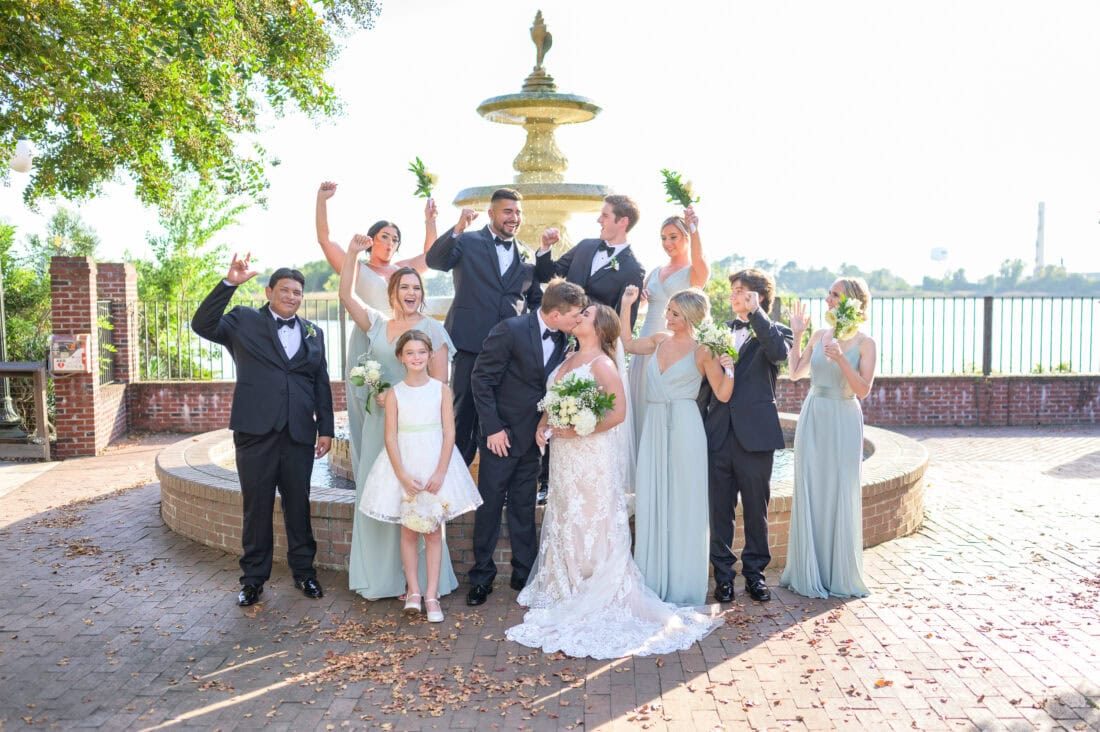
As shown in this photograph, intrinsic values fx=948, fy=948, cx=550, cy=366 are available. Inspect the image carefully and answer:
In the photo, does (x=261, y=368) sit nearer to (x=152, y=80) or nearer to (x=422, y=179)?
(x=422, y=179)

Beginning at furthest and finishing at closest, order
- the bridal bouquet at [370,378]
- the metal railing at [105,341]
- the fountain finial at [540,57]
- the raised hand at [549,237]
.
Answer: the metal railing at [105,341] → the fountain finial at [540,57] → the raised hand at [549,237] → the bridal bouquet at [370,378]

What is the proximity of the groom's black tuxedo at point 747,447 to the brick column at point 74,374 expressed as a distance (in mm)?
9605

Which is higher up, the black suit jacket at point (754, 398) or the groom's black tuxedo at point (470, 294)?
the groom's black tuxedo at point (470, 294)

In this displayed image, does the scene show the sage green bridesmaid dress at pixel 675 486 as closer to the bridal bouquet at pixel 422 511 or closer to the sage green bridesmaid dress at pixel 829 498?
the sage green bridesmaid dress at pixel 829 498

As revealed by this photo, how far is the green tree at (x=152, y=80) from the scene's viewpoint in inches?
416

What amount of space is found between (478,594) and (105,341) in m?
10.3

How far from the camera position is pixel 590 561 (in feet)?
19.2

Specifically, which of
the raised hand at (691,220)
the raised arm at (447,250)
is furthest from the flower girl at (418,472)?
the raised hand at (691,220)

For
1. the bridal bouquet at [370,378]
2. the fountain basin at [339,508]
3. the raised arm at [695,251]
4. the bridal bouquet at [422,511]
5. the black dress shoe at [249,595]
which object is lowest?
the black dress shoe at [249,595]

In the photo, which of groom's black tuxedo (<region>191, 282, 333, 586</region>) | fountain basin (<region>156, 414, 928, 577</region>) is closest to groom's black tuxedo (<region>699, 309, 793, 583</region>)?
fountain basin (<region>156, 414, 928, 577</region>)

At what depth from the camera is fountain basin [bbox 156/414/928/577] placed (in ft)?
21.9

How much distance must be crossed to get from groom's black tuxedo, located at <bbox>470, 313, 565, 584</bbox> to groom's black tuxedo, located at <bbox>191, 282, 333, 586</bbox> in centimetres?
105

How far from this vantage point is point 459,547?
654cm

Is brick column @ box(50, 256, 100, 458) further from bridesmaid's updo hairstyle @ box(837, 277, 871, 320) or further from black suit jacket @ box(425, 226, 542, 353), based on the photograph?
bridesmaid's updo hairstyle @ box(837, 277, 871, 320)
